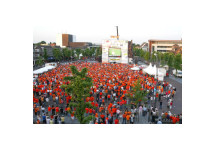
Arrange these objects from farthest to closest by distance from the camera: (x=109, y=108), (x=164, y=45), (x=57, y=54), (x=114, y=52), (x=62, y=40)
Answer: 1. (x=62, y=40)
2. (x=164, y=45)
3. (x=57, y=54)
4. (x=114, y=52)
5. (x=109, y=108)

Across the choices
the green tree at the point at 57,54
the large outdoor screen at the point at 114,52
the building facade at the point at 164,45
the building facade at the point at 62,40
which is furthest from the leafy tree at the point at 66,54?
the building facade at the point at 62,40

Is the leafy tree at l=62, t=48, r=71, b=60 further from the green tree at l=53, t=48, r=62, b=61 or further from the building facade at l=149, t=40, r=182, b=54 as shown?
the building facade at l=149, t=40, r=182, b=54

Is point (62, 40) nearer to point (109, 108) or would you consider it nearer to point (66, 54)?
Result: point (66, 54)

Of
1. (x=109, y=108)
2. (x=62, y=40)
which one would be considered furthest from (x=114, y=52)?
(x=62, y=40)

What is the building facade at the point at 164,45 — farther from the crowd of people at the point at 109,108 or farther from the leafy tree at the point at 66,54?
the crowd of people at the point at 109,108

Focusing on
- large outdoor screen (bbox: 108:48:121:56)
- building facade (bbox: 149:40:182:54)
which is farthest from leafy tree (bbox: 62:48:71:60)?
building facade (bbox: 149:40:182:54)

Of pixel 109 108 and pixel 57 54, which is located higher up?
pixel 57 54

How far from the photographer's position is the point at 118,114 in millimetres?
12977

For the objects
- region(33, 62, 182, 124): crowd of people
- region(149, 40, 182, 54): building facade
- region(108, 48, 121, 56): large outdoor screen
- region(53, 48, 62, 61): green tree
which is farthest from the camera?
region(149, 40, 182, 54): building facade

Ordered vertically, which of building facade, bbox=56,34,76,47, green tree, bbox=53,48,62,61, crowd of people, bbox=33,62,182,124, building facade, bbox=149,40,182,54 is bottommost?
crowd of people, bbox=33,62,182,124

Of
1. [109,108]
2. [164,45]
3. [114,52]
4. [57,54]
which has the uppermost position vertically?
[164,45]

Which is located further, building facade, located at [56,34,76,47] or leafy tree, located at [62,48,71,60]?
building facade, located at [56,34,76,47]

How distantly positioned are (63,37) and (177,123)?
350ft
